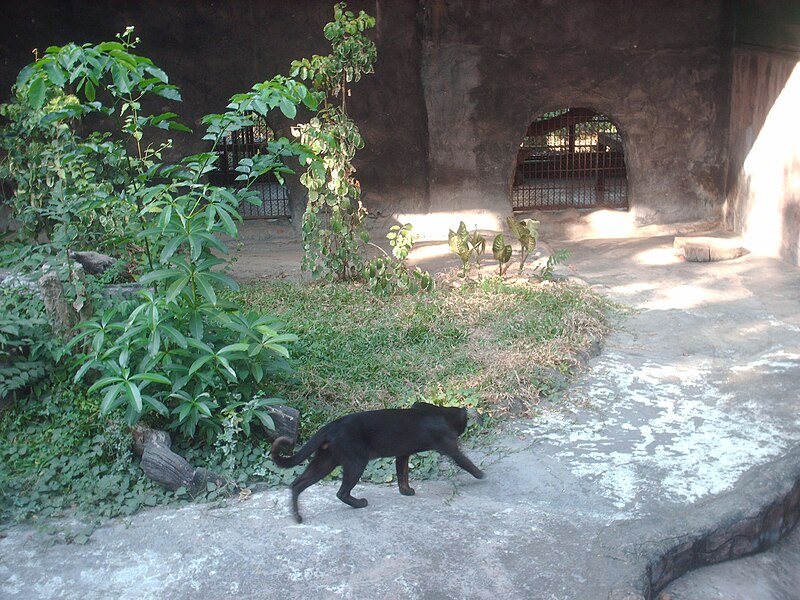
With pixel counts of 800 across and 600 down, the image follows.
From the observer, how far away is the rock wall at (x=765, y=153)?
9523 mm

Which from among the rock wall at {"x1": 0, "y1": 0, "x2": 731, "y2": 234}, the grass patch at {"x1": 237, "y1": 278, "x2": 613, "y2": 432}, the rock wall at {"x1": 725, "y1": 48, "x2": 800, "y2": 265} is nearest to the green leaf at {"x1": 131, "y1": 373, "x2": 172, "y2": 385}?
the grass patch at {"x1": 237, "y1": 278, "x2": 613, "y2": 432}

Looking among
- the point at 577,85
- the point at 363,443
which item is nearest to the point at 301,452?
the point at 363,443

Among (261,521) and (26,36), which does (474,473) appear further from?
(26,36)

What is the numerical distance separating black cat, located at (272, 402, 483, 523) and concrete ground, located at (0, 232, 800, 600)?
20 cm

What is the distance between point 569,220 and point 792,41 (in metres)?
3.37

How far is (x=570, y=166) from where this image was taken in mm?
13211

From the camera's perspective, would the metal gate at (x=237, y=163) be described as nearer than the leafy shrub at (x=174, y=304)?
No

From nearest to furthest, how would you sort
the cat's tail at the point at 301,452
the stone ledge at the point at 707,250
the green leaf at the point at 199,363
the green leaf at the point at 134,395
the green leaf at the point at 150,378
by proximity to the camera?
the cat's tail at the point at 301,452, the green leaf at the point at 134,395, the green leaf at the point at 150,378, the green leaf at the point at 199,363, the stone ledge at the point at 707,250

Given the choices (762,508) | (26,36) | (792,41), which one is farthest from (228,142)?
(762,508)

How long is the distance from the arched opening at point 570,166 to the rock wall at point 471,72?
30.0 inches

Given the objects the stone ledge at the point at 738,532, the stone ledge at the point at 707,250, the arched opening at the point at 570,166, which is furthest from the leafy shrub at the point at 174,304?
the arched opening at the point at 570,166

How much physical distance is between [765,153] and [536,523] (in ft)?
24.1

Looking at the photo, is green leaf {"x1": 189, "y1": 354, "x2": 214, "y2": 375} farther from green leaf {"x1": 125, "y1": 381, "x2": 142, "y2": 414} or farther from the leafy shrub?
green leaf {"x1": 125, "y1": 381, "x2": 142, "y2": 414}

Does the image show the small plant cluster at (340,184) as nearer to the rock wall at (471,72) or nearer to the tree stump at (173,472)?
the rock wall at (471,72)
